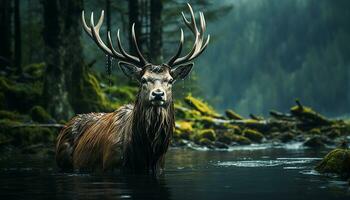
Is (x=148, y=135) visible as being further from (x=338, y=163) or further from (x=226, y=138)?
(x=226, y=138)

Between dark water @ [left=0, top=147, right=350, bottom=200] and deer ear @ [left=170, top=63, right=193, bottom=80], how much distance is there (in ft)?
5.72

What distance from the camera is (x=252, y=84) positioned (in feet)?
343

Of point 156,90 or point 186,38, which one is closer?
point 156,90

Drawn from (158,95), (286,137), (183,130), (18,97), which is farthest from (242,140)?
(158,95)

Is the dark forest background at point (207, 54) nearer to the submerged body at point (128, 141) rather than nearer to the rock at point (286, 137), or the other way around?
the rock at point (286, 137)

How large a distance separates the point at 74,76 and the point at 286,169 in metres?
13.4

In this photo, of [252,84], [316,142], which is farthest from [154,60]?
[252,84]

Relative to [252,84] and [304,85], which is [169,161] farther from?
[252,84]

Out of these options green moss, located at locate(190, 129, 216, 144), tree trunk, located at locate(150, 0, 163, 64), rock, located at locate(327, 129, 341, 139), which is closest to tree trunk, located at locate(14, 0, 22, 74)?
tree trunk, located at locate(150, 0, 163, 64)

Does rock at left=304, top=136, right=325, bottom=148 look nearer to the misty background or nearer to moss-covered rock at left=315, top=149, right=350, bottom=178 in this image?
moss-covered rock at left=315, top=149, right=350, bottom=178

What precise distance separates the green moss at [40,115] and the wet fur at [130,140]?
364 inches

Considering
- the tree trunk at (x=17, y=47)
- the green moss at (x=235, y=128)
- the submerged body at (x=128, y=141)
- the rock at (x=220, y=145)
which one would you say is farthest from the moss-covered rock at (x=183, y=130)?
the submerged body at (x=128, y=141)

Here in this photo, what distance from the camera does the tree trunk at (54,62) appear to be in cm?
2467

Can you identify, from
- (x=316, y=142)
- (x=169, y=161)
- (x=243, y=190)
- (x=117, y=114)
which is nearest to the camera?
(x=243, y=190)
